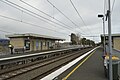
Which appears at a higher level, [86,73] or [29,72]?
[86,73]

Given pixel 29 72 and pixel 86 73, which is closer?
pixel 86 73

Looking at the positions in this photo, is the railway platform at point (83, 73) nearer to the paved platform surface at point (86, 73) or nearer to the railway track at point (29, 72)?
the paved platform surface at point (86, 73)

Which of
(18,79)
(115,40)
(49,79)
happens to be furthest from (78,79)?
(115,40)

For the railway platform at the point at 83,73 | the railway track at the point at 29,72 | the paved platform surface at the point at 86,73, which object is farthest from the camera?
the railway track at the point at 29,72

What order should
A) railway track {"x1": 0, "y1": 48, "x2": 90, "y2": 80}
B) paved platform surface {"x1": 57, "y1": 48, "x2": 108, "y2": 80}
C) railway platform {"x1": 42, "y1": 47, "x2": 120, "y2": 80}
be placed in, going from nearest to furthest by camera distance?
paved platform surface {"x1": 57, "y1": 48, "x2": 108, "y2": 80} → railway platform {"x1": 42, "y1": 47, "x2": 120, "y2": 80} → railway track {"x1": 0, "y1": 48, "x2": 90, "y2": 80}

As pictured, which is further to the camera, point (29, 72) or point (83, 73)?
point (29, 72)

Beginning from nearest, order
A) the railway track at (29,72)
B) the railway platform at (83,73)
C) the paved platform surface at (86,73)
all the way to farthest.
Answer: the paved platform surface at (86,73), the railway platform at (83,73), the railway track at (29,72)

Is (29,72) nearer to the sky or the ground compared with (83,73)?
nearer to the ground

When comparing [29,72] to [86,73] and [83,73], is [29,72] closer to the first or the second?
[83,73]

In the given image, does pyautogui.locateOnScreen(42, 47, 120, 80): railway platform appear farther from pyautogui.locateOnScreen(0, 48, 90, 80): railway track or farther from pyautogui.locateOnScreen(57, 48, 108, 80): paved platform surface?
pyautogui.locateOnScreen(0, 48, 90, 80): railway track

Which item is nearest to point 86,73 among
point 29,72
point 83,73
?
point 83,73

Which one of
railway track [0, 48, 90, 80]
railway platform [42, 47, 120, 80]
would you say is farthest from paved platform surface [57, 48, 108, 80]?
railway track [0, 48, 90, 80]

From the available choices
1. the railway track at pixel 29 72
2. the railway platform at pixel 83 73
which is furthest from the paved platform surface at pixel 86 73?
the railway track at pixel 29 72

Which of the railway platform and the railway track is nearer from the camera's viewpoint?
the railway platform
